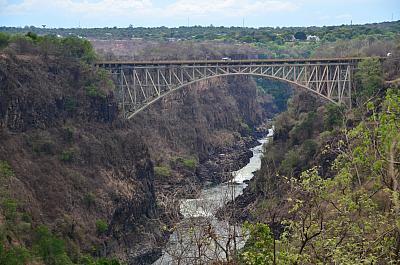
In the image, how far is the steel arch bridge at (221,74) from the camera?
1800 inches

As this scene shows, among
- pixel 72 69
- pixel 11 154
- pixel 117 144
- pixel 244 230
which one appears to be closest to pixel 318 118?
pixel 117 144

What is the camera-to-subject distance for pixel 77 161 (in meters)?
40.3

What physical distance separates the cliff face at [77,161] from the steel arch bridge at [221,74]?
1.89 meters

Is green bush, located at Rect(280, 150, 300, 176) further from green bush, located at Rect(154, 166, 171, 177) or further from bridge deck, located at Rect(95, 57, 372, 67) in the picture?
green bush, located at Rect(154, 166, 171, 177)

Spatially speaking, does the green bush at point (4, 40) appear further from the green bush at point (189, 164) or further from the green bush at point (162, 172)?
the green bush at point (189, 164)

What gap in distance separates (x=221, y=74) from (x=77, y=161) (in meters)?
11.2

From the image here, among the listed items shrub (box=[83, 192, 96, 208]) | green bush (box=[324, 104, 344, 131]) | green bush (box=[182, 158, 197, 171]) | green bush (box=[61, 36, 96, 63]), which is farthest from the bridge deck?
shrub (box=[83, 192, 96, 208])

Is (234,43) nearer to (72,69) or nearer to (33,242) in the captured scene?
(72,69)

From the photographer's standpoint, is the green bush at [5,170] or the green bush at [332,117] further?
the green bush at [332,117]

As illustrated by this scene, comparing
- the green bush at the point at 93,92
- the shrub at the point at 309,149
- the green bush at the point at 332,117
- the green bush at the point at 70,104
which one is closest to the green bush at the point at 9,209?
the green bush at the point at 70,104

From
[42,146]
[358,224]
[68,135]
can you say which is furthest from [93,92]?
[358,224]

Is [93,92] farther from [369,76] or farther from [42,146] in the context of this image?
[369,76]

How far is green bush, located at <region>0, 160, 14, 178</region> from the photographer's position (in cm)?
3341

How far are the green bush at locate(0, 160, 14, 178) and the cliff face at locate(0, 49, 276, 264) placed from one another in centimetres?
36
